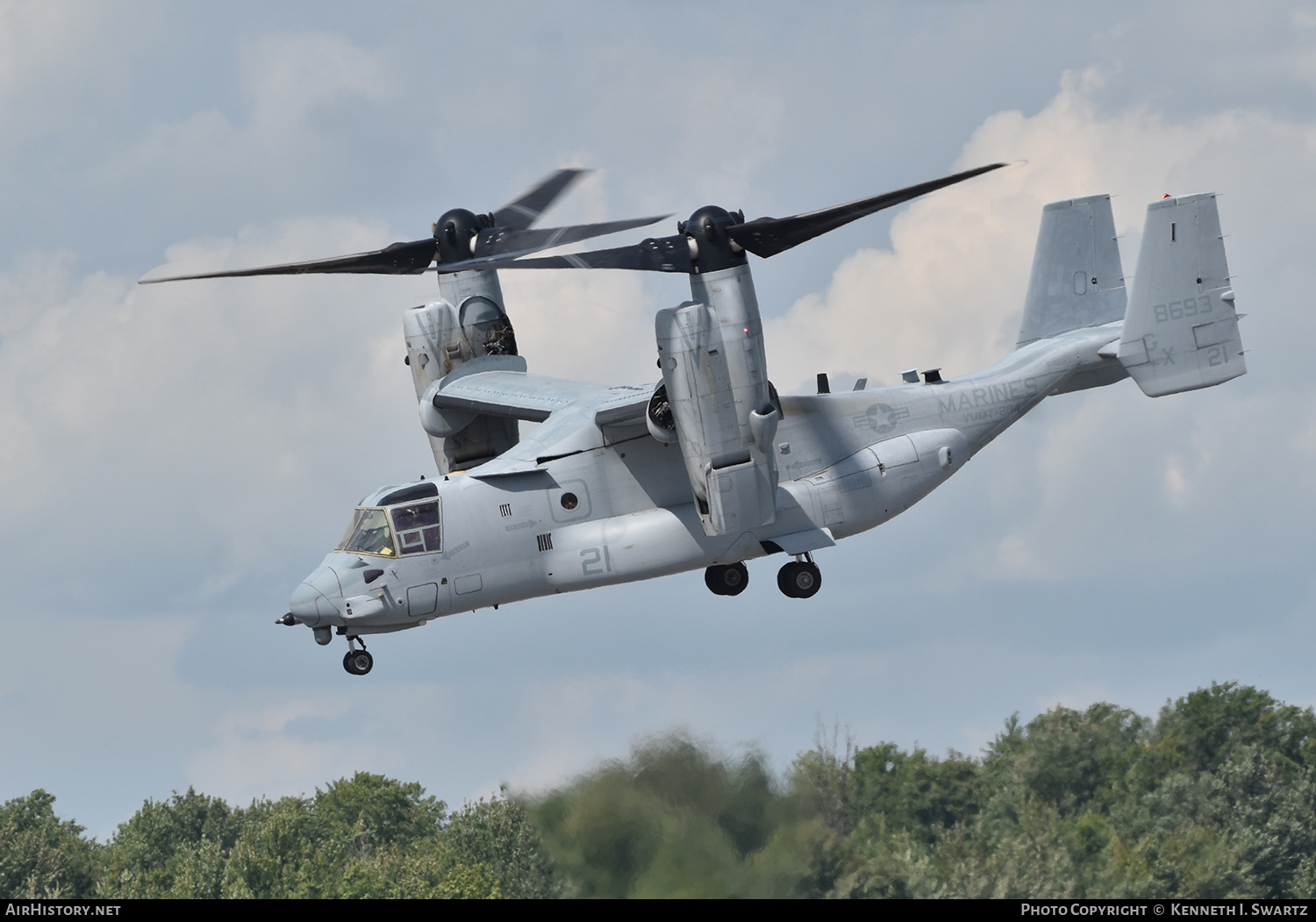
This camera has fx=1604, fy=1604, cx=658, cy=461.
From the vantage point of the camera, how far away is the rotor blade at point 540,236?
1126 inches

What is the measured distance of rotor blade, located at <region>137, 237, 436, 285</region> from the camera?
31797 millimetres

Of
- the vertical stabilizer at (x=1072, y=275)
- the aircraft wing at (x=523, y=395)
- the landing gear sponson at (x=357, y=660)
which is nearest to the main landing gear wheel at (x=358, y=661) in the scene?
the landing gear sponson at (x=357, y=660)

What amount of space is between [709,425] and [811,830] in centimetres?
921

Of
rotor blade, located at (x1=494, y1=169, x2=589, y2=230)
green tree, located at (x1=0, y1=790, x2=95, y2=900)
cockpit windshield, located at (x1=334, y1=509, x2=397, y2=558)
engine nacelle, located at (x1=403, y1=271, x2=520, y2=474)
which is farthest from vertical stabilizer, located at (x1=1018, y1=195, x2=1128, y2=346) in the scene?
green tree, located at (x1=0, y1=790, x2=95, y2=900)

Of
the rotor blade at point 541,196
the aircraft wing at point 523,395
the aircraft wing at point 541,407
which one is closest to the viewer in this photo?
the aircraft wing at point 541,407

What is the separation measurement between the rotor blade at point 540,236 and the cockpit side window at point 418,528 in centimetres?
495

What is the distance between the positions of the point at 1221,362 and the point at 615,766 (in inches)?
588

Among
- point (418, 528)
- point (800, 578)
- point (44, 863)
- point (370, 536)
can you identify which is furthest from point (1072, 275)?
point (44, 863)

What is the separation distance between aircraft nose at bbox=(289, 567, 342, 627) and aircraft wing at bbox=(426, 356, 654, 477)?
10.9 feet

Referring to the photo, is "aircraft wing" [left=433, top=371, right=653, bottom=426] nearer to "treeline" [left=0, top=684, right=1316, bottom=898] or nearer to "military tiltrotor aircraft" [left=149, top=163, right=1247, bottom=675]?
"military tiltrotor aircraft" [left=149, top=163, right=1247, bottom=675]

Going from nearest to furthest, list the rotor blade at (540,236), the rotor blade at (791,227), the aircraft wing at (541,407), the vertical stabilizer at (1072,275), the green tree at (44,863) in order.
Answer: the rotor blade at (791,227) < the rotor blade at (540,236) < the aircraft wing at (541,407) < the vertical stabilizer at (1072,275) < the green tree at (44,863)

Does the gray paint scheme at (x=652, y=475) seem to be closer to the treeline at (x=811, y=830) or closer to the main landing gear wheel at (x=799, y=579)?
the main landing gear wheel at (x=799, y=579)
